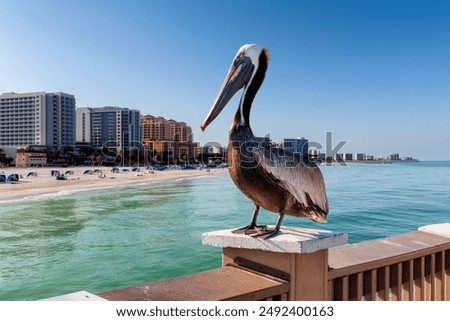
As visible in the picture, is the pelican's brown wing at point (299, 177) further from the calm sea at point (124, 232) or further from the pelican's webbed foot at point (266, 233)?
the calm sea at point (124, 232)

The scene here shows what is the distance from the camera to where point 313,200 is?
239 centimetres

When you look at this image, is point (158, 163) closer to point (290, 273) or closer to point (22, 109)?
point (22, 109)

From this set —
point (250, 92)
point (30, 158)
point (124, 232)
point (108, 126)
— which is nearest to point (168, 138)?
point (108, 126)

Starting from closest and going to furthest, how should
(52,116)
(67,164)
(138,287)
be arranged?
(138,287), (67,164), (52,116)

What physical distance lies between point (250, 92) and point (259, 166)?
0.57m

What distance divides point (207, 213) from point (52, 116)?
103 m

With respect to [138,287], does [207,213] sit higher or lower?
lower

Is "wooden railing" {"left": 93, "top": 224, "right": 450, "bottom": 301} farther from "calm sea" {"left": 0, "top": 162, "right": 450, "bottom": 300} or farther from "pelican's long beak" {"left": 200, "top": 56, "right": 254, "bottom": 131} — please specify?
"calm sea" {"left": 0, "top": 162, "right": 450, "bottom": 300}

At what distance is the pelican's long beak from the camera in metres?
2.35

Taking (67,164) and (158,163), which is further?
(158,163)

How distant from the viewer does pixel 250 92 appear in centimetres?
248

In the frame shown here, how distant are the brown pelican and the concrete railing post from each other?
17cm

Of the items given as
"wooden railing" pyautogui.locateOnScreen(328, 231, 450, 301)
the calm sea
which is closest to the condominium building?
the calm sea
